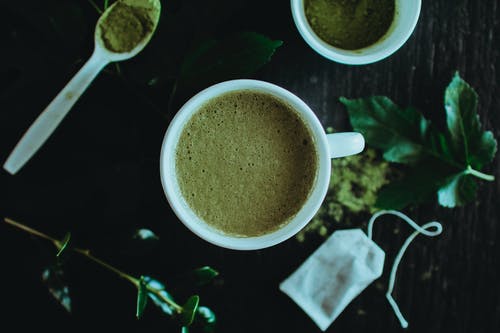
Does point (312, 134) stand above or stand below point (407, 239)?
above

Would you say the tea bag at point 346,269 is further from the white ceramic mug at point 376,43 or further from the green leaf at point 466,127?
the white ceramic mug at point 376,43

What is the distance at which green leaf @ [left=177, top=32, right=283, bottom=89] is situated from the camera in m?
0.90

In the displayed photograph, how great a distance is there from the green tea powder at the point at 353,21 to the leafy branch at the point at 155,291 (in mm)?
499

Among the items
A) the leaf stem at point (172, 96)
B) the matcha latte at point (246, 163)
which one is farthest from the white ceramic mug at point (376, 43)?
the leaf stem at point (172, 96)

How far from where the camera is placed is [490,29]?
100 cm

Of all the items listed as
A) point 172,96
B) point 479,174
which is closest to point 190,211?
point 172,96

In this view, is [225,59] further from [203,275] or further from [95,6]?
[203,275]

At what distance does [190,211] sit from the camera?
85 centimetres

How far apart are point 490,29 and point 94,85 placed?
79 cm

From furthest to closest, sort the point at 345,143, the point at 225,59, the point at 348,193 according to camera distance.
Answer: the point at 348,193, the point at 225,59, the point at 345,143

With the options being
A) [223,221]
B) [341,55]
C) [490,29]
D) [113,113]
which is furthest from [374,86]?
[113,113]

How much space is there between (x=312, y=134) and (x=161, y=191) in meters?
0.33

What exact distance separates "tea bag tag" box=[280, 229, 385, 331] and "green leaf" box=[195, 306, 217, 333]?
6.2 inches

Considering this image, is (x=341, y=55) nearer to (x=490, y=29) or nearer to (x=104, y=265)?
(x=490, y=29)
